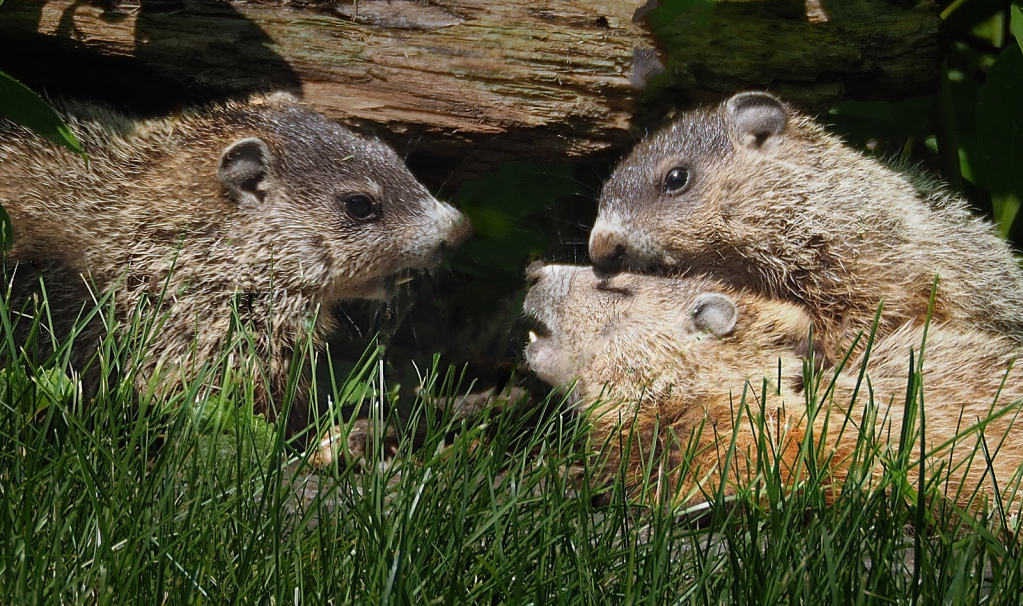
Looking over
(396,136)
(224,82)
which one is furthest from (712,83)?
(224,82)

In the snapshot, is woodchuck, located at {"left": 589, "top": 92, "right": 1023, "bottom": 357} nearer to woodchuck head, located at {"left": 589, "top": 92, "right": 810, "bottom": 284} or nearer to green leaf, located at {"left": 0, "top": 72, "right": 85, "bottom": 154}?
woodchuck head, located at {"left": 589, "top": 92, "right": 810, "bottom": 284}

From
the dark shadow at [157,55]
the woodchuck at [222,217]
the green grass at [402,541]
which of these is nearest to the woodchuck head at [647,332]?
the woodchuck at [222,217]

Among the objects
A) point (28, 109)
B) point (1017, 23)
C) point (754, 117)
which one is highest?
point (1017, 23)

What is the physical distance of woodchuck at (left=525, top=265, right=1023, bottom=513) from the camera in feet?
9.15

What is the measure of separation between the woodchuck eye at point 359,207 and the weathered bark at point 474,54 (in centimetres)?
27

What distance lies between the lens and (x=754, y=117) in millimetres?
3039

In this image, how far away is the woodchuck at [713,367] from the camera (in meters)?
2.79

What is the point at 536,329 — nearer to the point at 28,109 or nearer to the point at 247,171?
the point at 247,171

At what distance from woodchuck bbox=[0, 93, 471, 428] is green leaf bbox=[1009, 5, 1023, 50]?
6.63 ft

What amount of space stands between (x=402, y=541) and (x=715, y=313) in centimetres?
162

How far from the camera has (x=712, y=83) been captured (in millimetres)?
3021

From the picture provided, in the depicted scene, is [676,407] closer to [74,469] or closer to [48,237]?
[74,469]

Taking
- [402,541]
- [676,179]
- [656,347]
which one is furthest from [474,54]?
[402,541]

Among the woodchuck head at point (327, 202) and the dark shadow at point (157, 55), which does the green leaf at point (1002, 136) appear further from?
the dark shadow at point (157, 55)
